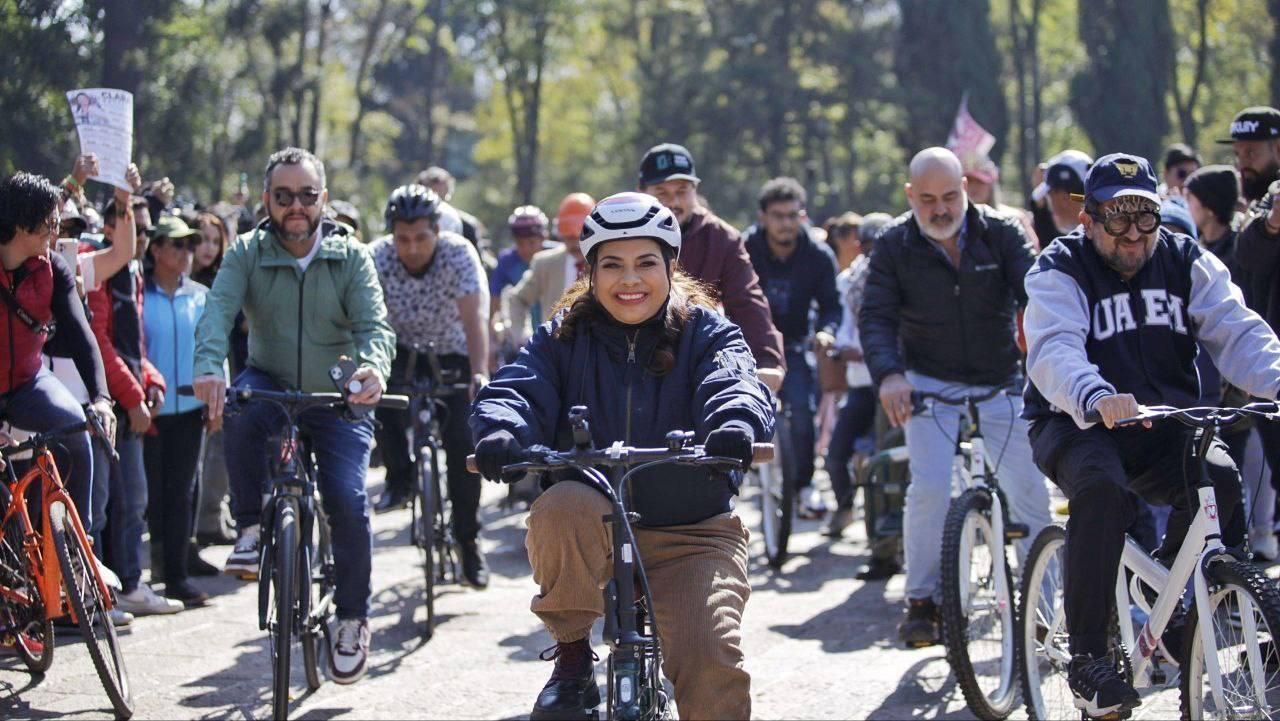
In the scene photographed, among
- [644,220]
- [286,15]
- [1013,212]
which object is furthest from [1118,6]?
[644,220]

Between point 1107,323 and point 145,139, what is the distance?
18.0 m

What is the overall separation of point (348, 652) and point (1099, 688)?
327cm

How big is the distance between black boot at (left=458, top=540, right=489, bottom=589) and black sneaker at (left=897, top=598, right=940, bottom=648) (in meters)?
3.18

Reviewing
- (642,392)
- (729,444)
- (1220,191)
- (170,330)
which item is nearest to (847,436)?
(1220,191)

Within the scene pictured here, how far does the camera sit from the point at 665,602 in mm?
4523

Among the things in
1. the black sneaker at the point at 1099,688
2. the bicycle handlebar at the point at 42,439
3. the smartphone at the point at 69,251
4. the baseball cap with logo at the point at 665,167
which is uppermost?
the baseball cap with logo at the point at 665,167

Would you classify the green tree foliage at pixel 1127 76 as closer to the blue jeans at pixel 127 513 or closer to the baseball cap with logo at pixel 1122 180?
the blue jeans at pixel 127 513

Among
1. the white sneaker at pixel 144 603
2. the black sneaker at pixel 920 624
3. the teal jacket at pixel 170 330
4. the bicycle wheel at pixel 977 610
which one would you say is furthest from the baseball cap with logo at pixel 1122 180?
the teal jacket at pixel 170 330

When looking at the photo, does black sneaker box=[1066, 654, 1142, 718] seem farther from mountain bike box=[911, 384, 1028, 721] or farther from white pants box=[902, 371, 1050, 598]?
white pants box=[902, 371, 1050, 598]

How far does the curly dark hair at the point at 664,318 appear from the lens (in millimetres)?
4840

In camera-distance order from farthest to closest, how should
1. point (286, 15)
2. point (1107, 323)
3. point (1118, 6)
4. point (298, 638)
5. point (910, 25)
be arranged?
point (910, 25)
point (1118, 6)
point (286, 15)
point (298, 638)
point (1107, 323)

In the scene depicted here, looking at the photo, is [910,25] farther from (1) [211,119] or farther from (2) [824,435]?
(2) [824,435]

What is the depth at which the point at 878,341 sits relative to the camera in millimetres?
7277

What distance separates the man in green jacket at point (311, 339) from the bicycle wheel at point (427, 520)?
133 cm
